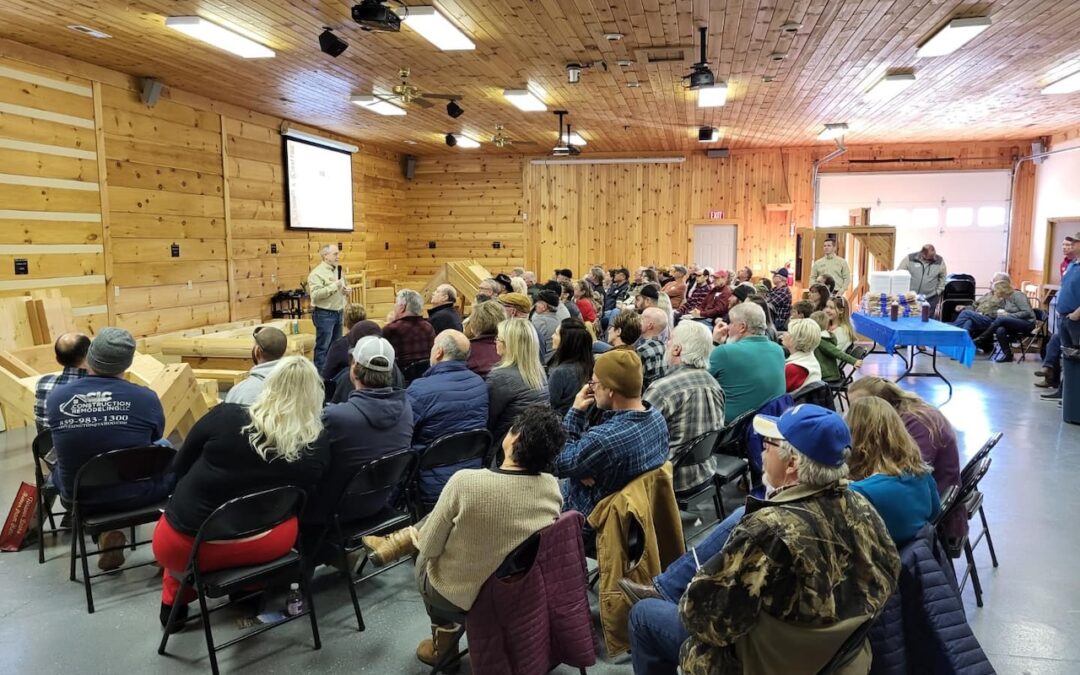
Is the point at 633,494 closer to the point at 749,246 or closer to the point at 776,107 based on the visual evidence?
the point at 776,107

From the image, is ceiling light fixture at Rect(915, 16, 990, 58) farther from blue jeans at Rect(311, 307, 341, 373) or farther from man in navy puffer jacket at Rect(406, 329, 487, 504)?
blue jeans at Rect(311, 307, 341, 373)

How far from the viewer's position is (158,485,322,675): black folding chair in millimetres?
2568

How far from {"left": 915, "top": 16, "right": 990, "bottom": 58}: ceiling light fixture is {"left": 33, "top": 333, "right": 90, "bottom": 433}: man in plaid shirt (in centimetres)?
661

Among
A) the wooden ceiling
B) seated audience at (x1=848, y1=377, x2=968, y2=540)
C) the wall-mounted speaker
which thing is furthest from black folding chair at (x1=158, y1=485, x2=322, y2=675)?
the wall-mounted speaker

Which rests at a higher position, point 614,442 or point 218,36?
point 218,36

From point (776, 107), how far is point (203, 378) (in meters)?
8.11

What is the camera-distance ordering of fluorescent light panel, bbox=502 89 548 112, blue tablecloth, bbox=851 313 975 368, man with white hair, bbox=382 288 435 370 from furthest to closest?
fluorescent light panel, bbox=502 89 548 112 < blue tablecloth, bbox=851 313 975 368 < man with white hair, bbox=382 288 435 370

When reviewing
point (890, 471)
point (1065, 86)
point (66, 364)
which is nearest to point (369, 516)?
point (66, 364)

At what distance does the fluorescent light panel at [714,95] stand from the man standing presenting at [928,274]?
4.32m

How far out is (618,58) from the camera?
721 cm

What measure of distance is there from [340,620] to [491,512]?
1362 millimetres

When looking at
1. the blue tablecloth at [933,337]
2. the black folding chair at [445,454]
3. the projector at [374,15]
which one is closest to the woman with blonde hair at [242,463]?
the black folding chair at [445,454]

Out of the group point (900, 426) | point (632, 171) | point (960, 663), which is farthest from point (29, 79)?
point (632, 171)

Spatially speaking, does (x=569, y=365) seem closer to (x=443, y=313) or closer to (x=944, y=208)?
(x=443, y=313)
